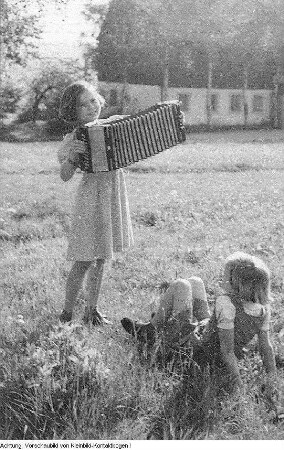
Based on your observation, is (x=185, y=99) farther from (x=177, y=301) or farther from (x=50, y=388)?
(x=50, y=388)

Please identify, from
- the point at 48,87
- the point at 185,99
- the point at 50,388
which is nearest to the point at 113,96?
the point at 48,87

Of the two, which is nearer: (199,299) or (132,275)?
(199,299)

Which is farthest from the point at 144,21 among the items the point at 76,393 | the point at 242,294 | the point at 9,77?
the point at 76,393

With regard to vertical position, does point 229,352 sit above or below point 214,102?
below

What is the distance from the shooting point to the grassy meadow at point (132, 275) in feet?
8.90

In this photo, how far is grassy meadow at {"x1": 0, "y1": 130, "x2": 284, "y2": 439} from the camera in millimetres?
2713

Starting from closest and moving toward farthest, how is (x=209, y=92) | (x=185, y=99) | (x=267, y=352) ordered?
1. (x=267, y=352)
2. (x=185, y=99)
3. (x=209, y=92)

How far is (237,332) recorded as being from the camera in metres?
3.05

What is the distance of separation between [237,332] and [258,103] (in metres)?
6.37

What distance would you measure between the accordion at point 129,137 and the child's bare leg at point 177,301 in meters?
0.78

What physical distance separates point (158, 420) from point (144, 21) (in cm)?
462

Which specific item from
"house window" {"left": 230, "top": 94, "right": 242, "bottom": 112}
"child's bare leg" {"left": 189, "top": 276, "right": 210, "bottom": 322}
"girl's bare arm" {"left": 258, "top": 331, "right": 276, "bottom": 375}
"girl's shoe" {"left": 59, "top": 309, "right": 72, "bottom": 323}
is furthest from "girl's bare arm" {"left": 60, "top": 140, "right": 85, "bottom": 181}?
"house window" {"left": 230, "top": 94, "right": 242, "bottom": 112}

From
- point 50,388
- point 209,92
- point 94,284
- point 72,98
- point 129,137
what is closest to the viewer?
point 50,388
